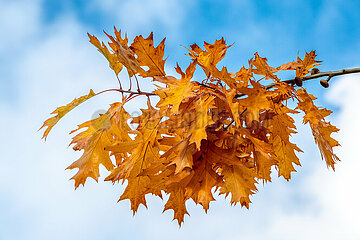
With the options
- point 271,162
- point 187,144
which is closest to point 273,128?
point 271,162

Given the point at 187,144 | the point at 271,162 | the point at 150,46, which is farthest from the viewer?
the point at 271,162

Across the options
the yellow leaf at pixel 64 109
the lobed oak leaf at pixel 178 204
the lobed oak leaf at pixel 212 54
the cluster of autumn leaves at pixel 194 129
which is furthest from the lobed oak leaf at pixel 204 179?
the yellow leaf at pixel 64 109

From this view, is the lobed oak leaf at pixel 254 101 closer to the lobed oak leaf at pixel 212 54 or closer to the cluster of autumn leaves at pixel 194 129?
the cluster of autumn leaves at pixel 194 129

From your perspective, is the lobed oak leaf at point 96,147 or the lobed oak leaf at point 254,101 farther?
the lobed oak leaf at point 96,147

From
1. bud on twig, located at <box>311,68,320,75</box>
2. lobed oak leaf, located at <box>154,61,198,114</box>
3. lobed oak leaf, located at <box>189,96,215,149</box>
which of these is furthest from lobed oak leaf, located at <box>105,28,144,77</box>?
bud on twig, located at <box>311,68,320,75</box>

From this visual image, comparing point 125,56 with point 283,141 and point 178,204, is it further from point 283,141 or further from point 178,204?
point 283,141

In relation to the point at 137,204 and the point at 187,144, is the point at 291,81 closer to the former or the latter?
the point at 187,144

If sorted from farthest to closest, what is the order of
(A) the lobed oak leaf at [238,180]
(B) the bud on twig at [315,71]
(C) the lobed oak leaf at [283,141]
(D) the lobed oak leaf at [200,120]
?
(B) the bud on twig at [315,71] < (C) the lobed oak leaf at [283,141] < (A) the lobed oak leaf at [238,180] < (D) the lobed oak leaf at [200,120]

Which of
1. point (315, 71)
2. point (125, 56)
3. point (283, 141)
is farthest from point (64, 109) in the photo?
point (315, 71)
